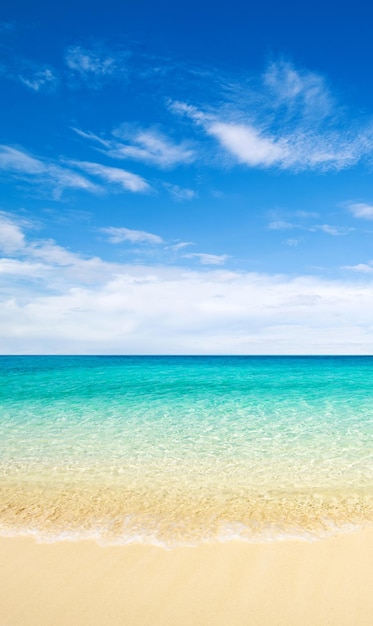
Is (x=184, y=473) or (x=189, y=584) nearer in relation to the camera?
(x=189, y=584)

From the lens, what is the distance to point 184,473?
764cm

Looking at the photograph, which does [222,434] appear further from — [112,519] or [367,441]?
[112,519]

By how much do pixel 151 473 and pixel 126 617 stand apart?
4132 mm

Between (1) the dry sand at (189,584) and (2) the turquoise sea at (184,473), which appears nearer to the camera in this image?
(1) the dry sand at (189,584)

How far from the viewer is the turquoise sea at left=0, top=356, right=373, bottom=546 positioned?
5.31 metres

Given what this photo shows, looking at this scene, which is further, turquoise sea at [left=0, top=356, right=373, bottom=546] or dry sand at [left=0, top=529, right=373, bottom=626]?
turquoise sea at [left=0, top=356, right=373, bottom=546]

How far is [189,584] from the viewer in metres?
4.00

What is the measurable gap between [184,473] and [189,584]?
3658 mm

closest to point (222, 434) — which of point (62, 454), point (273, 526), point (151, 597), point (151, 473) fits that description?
point (151, 473)

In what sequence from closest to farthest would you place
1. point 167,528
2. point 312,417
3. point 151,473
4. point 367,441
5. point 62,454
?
1. point 167,528
2. point 151,473
3. point 62,454
4. point 367,441
5. point 312,417

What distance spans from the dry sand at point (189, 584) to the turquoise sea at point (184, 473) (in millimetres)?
358

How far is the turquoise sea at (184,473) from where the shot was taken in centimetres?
531

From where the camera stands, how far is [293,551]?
15.0ft

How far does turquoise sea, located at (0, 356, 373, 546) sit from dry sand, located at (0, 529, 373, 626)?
0.36m
